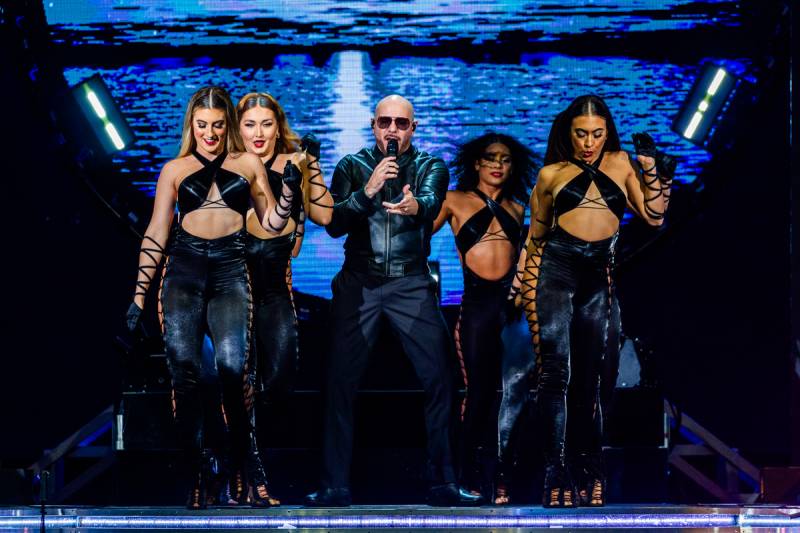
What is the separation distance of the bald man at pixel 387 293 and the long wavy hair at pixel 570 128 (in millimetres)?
465

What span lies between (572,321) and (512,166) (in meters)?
0.86

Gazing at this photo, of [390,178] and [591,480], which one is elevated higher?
[390,178]

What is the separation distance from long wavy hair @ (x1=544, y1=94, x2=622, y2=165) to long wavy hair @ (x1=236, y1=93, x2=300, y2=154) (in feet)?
3.62

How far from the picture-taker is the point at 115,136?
542 centimetres

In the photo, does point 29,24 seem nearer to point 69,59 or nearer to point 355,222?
point 69,59

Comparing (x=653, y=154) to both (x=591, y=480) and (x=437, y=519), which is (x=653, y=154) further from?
(x=437, y=519)

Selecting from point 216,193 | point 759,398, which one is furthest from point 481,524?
point 759,398

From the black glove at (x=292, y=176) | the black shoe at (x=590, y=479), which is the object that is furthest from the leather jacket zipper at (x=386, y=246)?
the black shoe at (x=590, y=479)

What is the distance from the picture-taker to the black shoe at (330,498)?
13.3ft

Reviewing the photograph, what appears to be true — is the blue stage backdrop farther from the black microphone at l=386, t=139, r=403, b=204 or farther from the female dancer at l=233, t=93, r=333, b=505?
the black microphone at l=386, t=139, r=403, b=204

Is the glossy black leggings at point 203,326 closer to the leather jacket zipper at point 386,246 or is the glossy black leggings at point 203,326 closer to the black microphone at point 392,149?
the leather jacket zipper at point 386,246

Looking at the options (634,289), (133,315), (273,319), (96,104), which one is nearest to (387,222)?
(273,319)

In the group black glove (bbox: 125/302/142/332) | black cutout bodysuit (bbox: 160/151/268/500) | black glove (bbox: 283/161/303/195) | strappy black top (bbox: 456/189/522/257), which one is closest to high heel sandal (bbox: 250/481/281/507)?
black cutout bodysuit (bbox: 160/151/268/500)

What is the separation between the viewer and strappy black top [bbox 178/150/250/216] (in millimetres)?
4020
